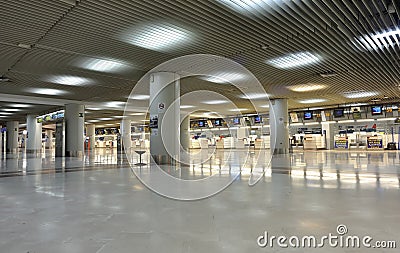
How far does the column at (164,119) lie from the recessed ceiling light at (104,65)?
1238 millimetres

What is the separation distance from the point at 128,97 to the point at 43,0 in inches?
477

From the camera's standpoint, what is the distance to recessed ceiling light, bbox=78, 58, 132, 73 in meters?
9.78

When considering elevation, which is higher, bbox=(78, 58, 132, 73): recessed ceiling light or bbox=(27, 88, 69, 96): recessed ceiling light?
bbox=(27, 88, 69, 96): recessed ceiling light

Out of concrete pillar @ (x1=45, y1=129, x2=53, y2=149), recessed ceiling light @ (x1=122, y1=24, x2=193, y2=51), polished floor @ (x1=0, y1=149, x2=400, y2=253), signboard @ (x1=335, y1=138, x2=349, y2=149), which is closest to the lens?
polished floor @ (x1=0, y1=149, x2=400, y2=253)

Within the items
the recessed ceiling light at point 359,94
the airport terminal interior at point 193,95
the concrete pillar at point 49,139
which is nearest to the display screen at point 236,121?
the airport terminal interior at point 193,95

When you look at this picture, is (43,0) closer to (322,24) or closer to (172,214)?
(172,214)

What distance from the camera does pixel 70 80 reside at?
12.7 metres

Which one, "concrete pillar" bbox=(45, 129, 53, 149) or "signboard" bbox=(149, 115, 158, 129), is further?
"concrete pillar" bbox=(45, 129, 53, 149)

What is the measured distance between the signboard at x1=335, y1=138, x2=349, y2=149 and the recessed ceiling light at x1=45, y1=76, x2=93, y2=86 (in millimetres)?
21473

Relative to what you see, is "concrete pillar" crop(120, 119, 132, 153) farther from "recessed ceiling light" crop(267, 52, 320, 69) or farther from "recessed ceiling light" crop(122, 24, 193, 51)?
"recessed ceiling light" crop(122, 24, 193, 51)

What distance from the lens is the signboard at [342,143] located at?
1010 inches

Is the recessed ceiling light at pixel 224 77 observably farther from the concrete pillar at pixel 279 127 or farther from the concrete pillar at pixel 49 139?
the concrete pillar at pixel 49 139

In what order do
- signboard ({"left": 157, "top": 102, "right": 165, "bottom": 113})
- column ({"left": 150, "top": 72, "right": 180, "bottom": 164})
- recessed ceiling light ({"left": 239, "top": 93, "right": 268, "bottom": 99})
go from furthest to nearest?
recessed ceiling light ({"left": 239, "top": 93, "right": 268, "bottom": 99}), signboard ({"left": 157, "top": 102, "right": 165, "bottom": 113}), column ({"left": 150, "top": 72, "right": 180, "bottom": 164})

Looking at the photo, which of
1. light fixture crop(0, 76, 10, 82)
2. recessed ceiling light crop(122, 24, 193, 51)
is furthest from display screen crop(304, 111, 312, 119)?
light fixture crop(0, 76, 10, 82)
